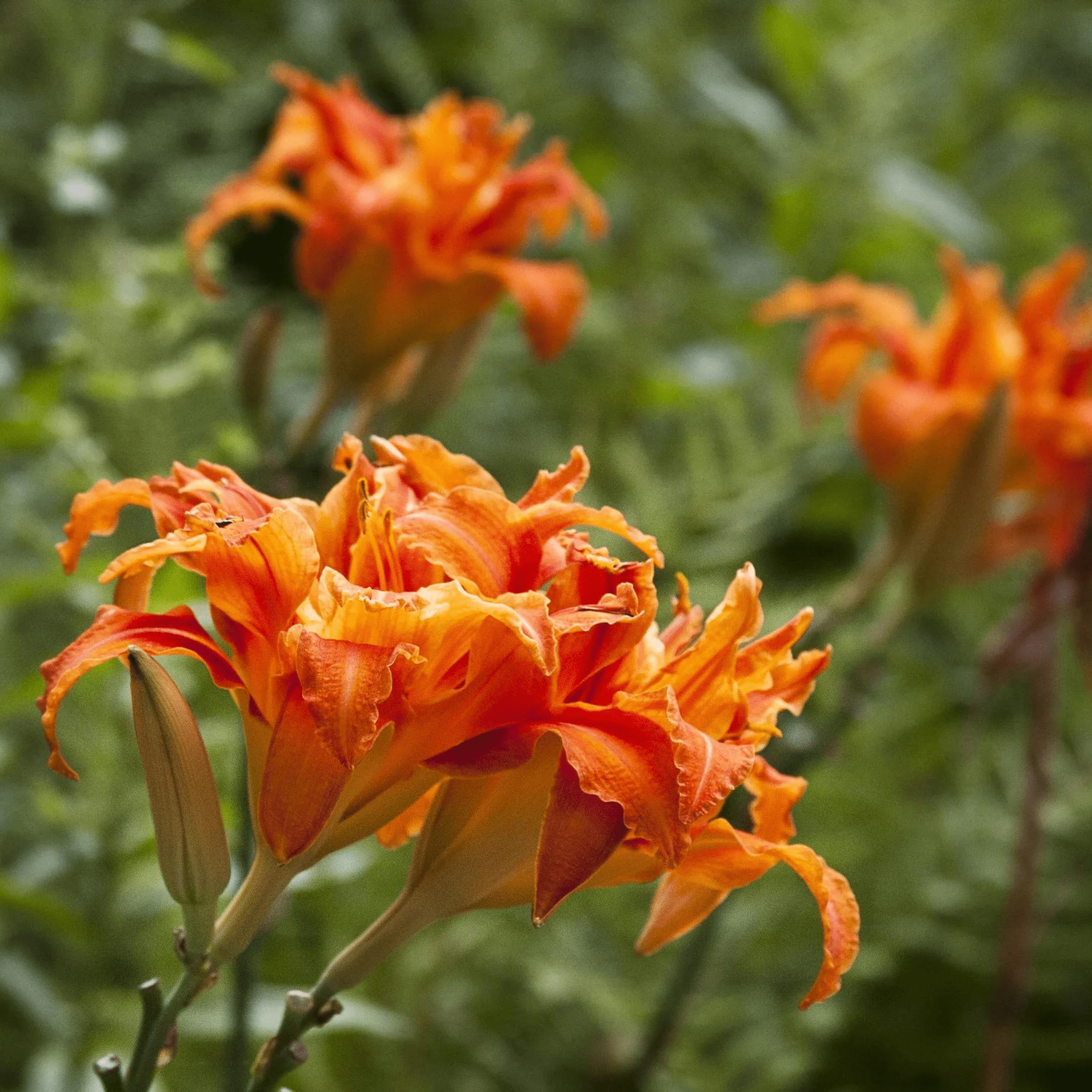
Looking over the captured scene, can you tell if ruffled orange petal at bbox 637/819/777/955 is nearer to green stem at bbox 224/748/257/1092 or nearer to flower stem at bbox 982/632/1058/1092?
green stem at bbox 224/748/257/1092

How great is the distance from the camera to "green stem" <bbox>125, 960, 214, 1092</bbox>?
1.25ft

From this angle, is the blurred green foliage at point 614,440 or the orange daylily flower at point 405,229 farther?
the blurred green foliage at point 614,440

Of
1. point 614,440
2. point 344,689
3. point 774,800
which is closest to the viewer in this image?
point 344,689

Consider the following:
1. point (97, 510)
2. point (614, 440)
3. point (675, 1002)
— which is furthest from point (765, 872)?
point (614, 440)

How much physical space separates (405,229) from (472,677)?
45cm

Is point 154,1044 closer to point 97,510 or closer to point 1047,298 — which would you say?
point 97,510

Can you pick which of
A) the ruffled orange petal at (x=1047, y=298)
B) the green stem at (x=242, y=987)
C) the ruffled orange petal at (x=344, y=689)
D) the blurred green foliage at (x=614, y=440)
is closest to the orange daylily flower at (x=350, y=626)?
the ruffled orange petal at (x=344, y=689)

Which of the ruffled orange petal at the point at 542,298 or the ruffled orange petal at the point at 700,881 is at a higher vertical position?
the ruffled orange petal at the point at 542,298

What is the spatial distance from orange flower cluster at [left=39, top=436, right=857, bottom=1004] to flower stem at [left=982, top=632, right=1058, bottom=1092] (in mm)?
572

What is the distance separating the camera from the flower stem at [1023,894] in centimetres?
94

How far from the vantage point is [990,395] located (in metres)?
0.84

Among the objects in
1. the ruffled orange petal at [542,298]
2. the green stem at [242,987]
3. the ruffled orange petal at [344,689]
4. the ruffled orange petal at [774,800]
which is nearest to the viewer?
the ruffled orange petal at [344,689]

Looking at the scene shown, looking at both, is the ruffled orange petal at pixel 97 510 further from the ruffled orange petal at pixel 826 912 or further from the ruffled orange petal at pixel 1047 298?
the ruffled orange petal at pixel 1047 298

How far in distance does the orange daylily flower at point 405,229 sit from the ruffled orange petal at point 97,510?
36 cm
